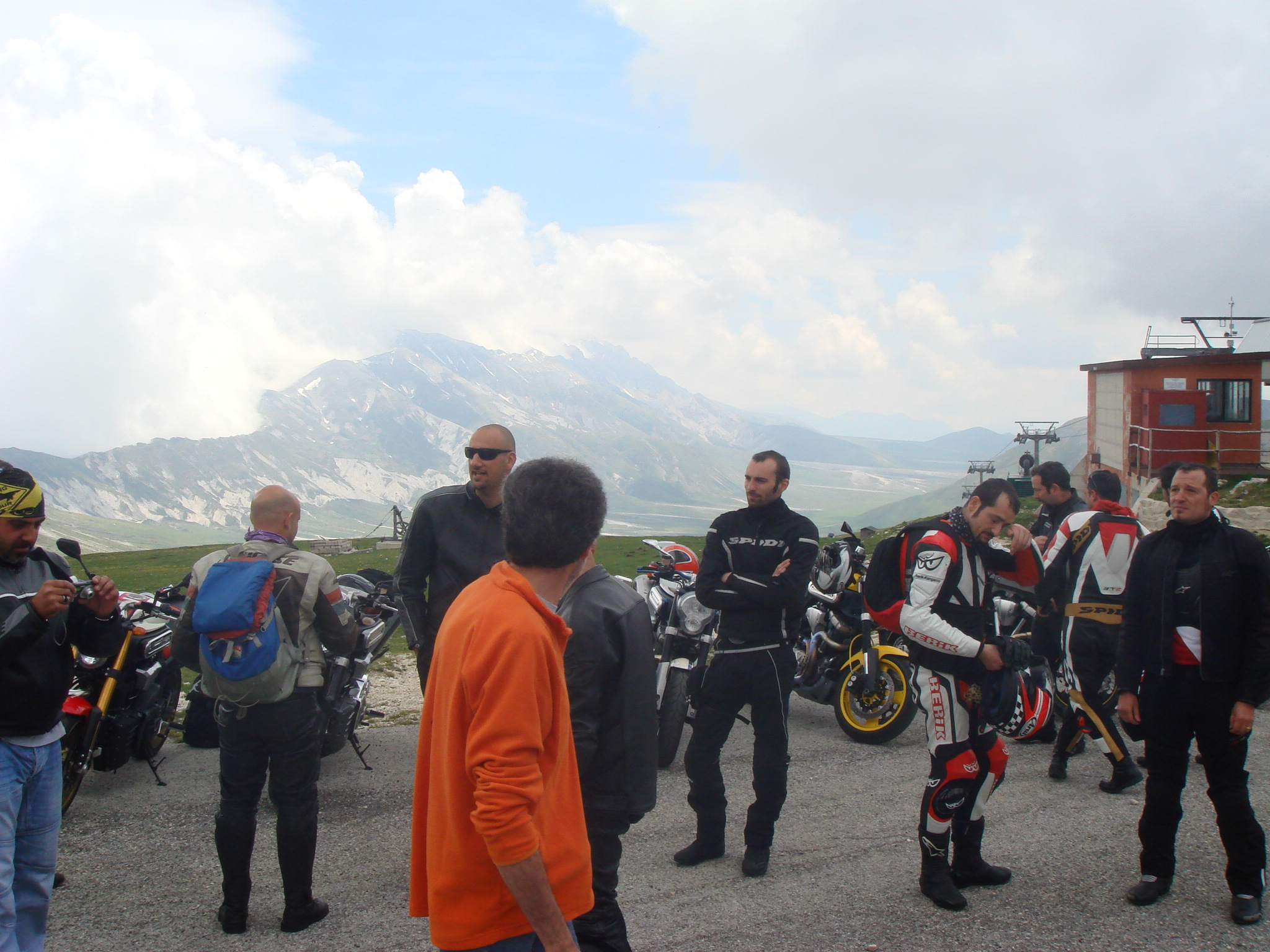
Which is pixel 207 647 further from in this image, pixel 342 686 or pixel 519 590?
pixel 519 590

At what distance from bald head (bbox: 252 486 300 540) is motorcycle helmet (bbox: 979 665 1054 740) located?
3363 millimetres

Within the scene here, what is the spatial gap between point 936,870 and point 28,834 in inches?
149

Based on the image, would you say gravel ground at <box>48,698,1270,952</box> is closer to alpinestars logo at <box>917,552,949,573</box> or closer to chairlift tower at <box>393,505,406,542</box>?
alpinestars logo at <box>917,552,949,573</box>

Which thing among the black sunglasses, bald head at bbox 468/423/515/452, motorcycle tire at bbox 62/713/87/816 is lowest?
motorcycle tire at bbox 62/713/87/816

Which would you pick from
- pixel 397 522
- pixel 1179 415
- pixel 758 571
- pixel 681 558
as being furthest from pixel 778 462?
pixel 1179 415

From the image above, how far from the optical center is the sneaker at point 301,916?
3.94m

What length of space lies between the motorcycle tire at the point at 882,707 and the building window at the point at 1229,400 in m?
26.6

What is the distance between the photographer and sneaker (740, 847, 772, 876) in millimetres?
4469

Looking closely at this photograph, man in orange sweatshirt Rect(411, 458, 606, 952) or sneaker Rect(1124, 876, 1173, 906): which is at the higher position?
man in orange sweatshirt Rect(411, 458, 606, 952)

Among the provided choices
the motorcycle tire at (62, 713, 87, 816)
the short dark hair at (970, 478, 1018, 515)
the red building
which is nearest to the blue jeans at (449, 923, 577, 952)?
the short dark hair at (970, 478, 1018, 515)

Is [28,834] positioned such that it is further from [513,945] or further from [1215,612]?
[1215,612]

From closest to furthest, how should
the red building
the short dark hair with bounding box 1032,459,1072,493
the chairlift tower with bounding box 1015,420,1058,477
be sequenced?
the short dark hair with bounding box 1032,459,1072,493 < the red building < the chairlift tower with bounding box 1015,420,1058,477

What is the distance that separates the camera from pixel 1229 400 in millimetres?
28031

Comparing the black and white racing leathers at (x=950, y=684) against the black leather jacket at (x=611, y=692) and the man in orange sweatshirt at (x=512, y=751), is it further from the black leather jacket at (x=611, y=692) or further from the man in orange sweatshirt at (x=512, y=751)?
the man in orange sweatshirt at (x=512, y=751)
